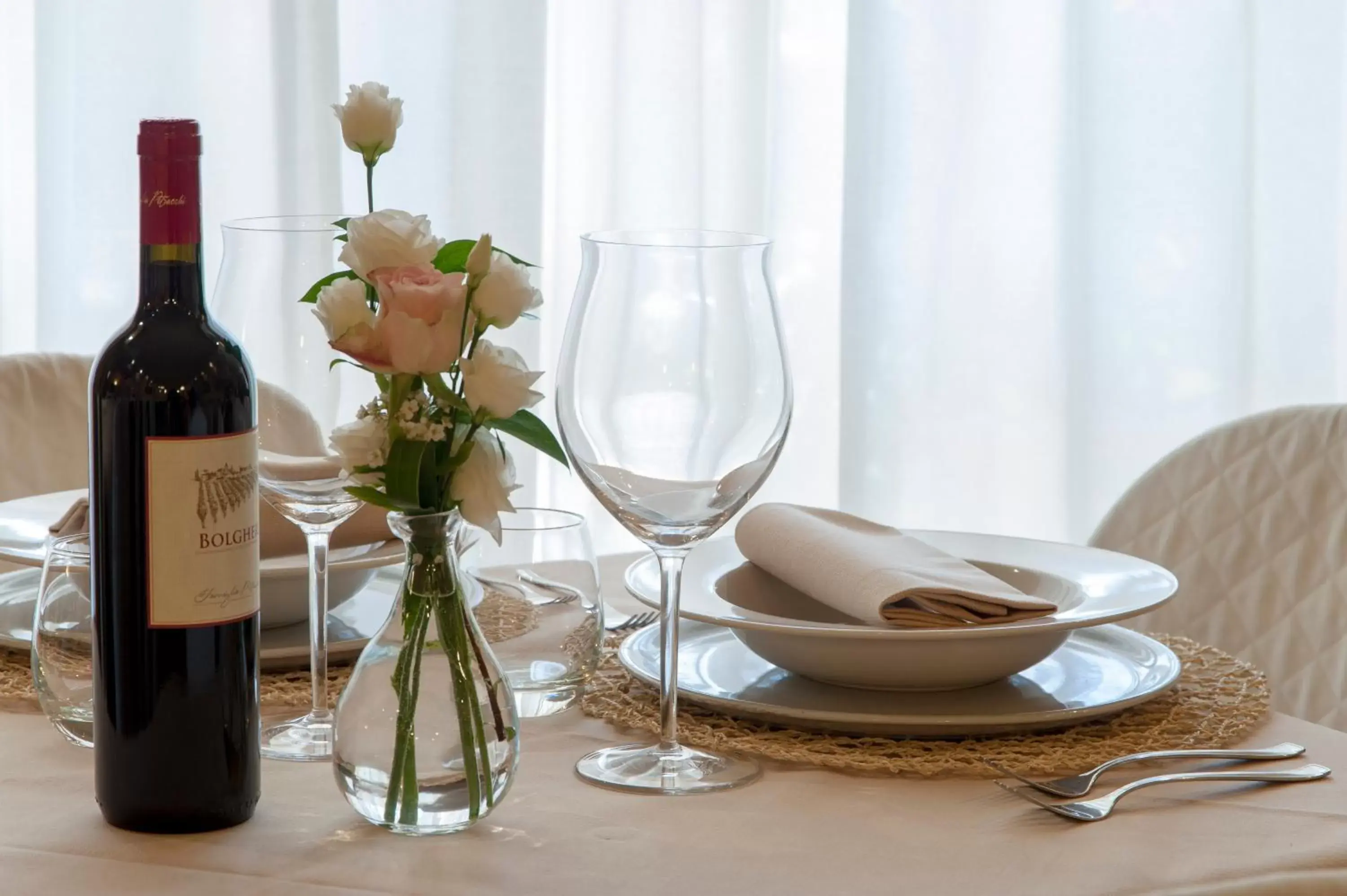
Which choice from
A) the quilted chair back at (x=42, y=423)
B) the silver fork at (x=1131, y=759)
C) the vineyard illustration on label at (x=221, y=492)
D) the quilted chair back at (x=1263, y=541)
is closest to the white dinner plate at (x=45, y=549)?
the vineyard illustration on label at (x=221, y=492)

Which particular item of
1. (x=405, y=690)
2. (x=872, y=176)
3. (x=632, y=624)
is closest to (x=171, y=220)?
(x=405, y=690)

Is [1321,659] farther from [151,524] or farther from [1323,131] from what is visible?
[1323,131]

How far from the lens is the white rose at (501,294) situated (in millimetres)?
695

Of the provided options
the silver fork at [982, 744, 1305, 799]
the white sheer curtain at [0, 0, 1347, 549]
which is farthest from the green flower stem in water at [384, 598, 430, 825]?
the white sheer curtain at [0, 0, 1347, 549]

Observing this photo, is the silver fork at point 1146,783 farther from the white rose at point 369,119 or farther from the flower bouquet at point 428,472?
the white rose at point 369,119

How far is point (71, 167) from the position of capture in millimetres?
2588

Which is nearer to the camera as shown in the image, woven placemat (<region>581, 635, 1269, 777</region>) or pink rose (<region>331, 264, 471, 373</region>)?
pink rose (<region>331, 264, 471, 373</region>)

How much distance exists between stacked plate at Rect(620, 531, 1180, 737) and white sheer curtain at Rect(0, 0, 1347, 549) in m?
1.73

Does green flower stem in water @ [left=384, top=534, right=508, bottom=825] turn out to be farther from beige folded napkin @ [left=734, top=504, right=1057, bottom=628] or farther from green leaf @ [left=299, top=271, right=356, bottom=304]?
beige folded napkin @ [left=734, top=504, right=1057, bottom=628]

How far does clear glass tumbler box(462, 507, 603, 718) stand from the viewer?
0.94 m

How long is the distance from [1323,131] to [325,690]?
7.73 ft

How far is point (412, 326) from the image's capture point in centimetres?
68

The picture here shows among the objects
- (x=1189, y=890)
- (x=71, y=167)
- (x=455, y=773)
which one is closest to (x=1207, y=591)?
(x=1189, y=890)

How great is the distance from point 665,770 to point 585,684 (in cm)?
16
